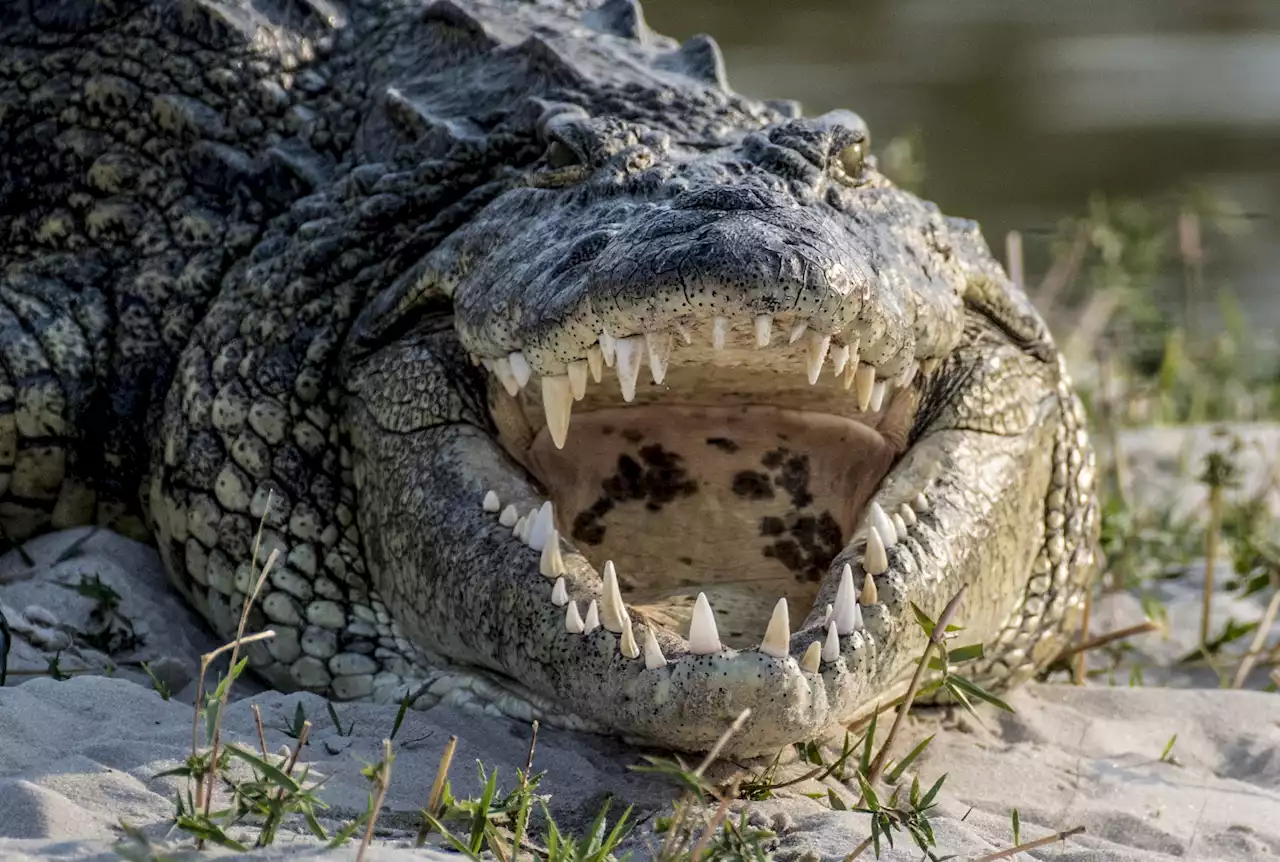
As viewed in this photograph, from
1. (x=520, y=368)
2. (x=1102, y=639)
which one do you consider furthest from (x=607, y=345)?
(x=1102, y=639)

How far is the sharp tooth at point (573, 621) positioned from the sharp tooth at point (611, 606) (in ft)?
0.13

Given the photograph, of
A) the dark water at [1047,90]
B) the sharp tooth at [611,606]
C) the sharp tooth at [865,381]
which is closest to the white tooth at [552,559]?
the sharp tooth at [611,606]

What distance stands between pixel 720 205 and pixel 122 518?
1.79 meters

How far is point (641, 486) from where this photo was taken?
3.54 metres

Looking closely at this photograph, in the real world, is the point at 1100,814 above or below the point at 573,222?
below

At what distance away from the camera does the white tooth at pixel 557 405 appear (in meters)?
3.07

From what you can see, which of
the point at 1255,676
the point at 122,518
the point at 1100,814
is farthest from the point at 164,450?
the point at 1255,676

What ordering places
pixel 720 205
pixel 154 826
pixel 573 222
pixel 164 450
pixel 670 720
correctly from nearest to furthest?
pixel 154 826 → pixel 670 720 → pixel 720 205 → pixel 573 222 → pixel 164 450

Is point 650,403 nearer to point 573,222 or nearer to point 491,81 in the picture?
point 573,222

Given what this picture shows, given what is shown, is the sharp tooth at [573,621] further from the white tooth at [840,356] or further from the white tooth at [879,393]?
the white tooth at [879,393]

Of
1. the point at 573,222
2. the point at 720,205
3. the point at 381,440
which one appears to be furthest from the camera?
the point at 381,440

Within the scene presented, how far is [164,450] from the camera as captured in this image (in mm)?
3811

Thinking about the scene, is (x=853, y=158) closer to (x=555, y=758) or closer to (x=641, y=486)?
(x=641, y=486)

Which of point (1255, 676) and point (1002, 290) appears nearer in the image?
point (1002, 290)
